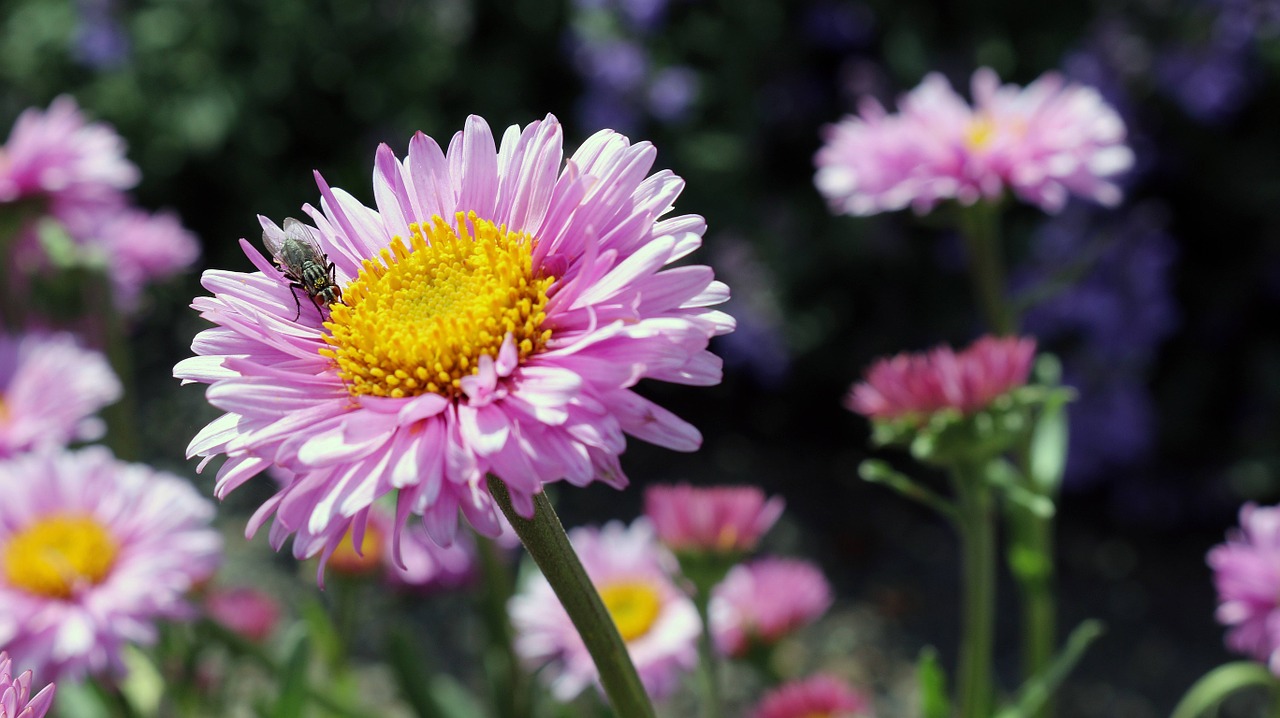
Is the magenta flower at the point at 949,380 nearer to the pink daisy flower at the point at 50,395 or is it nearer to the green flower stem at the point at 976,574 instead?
the green flower stem at the point at 976,574

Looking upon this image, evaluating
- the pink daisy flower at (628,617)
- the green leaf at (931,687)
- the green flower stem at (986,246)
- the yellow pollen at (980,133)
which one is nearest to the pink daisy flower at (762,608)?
the pink daisy flower at (628,617)

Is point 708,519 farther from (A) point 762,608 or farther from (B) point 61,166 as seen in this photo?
(B) point 61,166

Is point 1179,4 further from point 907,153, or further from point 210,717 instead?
point 210,717

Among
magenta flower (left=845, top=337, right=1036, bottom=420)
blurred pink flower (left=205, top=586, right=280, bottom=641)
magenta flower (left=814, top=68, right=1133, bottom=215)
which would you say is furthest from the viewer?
blurred pink flower (left=205, top=586, right=280, bottom=641)

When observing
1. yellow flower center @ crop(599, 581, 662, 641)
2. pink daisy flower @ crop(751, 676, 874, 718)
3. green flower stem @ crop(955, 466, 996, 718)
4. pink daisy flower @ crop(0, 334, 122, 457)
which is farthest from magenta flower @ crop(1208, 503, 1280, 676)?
pink daisy flower @ crop(0, 334, 122, 457)

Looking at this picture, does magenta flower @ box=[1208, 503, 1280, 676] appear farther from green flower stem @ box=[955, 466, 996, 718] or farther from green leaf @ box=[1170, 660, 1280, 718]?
green flower stem @ box=[955, 466, 996, 718]
